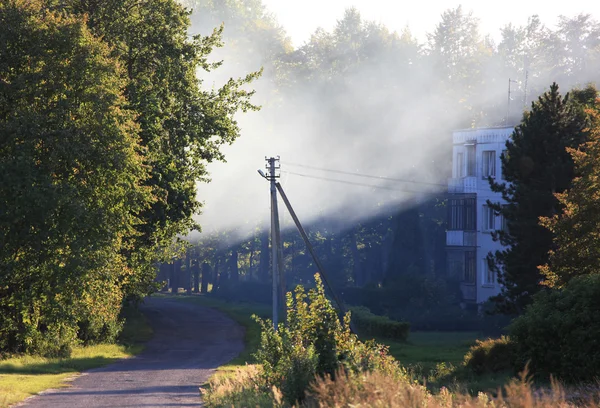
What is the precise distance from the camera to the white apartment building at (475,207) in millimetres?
69625

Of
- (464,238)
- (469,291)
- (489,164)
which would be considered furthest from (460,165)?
(469,291)

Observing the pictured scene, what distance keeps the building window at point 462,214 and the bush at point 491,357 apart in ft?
121

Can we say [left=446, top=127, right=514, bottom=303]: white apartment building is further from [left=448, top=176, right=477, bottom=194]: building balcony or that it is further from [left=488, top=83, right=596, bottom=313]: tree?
[left=488, top=83, right=596, bottom=313]: tree

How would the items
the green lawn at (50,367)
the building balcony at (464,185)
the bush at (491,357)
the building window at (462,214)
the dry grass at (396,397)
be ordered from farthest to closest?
the building window at (462,214) < the building balcony at (464,185) < the bush at (491,357) < the green lawn at (50,367) < the dry grass at (396,397)

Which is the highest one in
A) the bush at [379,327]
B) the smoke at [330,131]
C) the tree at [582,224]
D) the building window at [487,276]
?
the smoke at [330,131]

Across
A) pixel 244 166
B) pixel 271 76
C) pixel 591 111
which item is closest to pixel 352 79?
pixel 271 76

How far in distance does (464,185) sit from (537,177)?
27.0 metres

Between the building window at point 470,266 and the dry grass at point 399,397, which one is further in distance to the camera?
the building window at point 470,266

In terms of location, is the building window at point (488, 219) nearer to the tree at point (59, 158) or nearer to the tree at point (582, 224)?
the tree at point (582, 224)

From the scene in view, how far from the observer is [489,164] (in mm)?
69625

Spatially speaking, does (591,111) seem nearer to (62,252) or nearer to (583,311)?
(583,311)

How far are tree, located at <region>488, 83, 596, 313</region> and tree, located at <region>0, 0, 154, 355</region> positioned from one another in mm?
19319

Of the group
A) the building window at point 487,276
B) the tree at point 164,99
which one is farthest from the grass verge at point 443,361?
the tree at point 164,99

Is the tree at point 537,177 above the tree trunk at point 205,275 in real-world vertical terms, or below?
above
